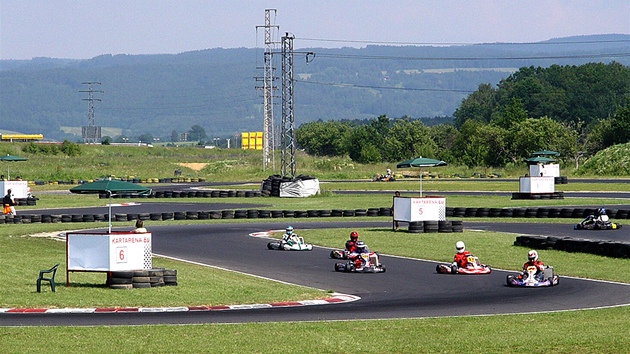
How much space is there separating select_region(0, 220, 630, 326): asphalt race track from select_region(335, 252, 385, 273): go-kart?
14.6 inches

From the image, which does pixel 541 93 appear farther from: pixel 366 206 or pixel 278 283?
pixel 278 283

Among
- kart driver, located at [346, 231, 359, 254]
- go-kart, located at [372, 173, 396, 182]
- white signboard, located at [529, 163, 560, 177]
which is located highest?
white signboard, located at [529, 163, 560, 177]

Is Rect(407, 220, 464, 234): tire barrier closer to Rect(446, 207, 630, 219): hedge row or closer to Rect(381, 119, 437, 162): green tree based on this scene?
Rect(446, 207, 630, 219): hedge row

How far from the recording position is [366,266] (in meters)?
28.1

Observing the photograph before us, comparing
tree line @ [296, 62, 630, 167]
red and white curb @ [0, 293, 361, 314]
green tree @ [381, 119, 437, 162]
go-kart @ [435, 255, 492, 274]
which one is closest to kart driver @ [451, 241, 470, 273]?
go-kart @ [435, 255, 492, 274]

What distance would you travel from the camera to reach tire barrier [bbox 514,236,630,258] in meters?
30.6

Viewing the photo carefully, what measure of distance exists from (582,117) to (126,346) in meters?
186

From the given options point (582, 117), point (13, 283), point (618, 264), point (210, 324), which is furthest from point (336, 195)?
point (582, 117)

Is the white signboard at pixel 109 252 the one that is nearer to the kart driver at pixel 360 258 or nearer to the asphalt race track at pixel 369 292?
the asphalt race track at pixel 369 292

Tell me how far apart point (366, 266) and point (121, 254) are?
7.24m

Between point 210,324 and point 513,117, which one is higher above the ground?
point 513,117

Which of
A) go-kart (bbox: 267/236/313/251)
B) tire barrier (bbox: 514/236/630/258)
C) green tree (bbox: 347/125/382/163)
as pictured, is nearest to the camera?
tire barrier (bbox: 514/236/630/258)

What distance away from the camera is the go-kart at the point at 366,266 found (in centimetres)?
2806

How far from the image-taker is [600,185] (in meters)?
76.4
